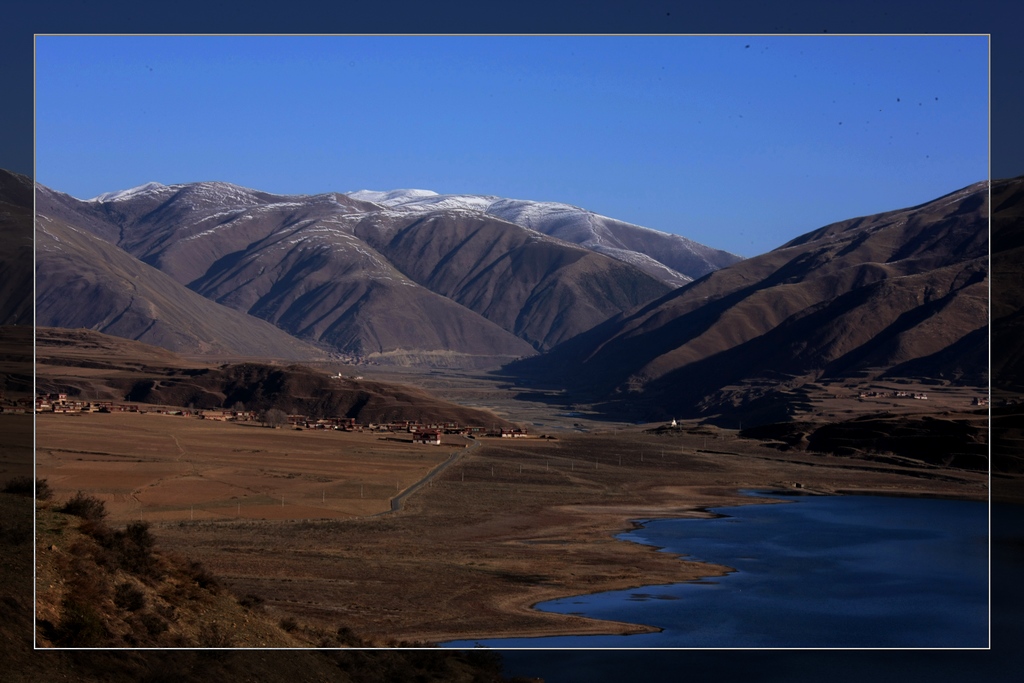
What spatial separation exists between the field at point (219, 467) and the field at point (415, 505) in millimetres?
126

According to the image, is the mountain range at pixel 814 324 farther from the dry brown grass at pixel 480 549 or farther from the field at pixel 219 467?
the field at pixel 219 467

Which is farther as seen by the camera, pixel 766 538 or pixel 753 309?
pixel 753 309

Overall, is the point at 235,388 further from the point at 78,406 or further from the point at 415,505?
the point at 415,505

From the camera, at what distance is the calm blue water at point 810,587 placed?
2247cm

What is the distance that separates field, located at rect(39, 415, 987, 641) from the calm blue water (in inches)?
38.6

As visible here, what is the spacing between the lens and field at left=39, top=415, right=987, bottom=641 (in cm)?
2400

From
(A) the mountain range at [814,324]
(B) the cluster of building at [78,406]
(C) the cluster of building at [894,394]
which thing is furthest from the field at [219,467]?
(A) the mountain range at [814,324]

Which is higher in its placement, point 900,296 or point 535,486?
point 900,296

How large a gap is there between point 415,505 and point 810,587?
13288 mm

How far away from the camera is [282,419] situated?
68.6 m
